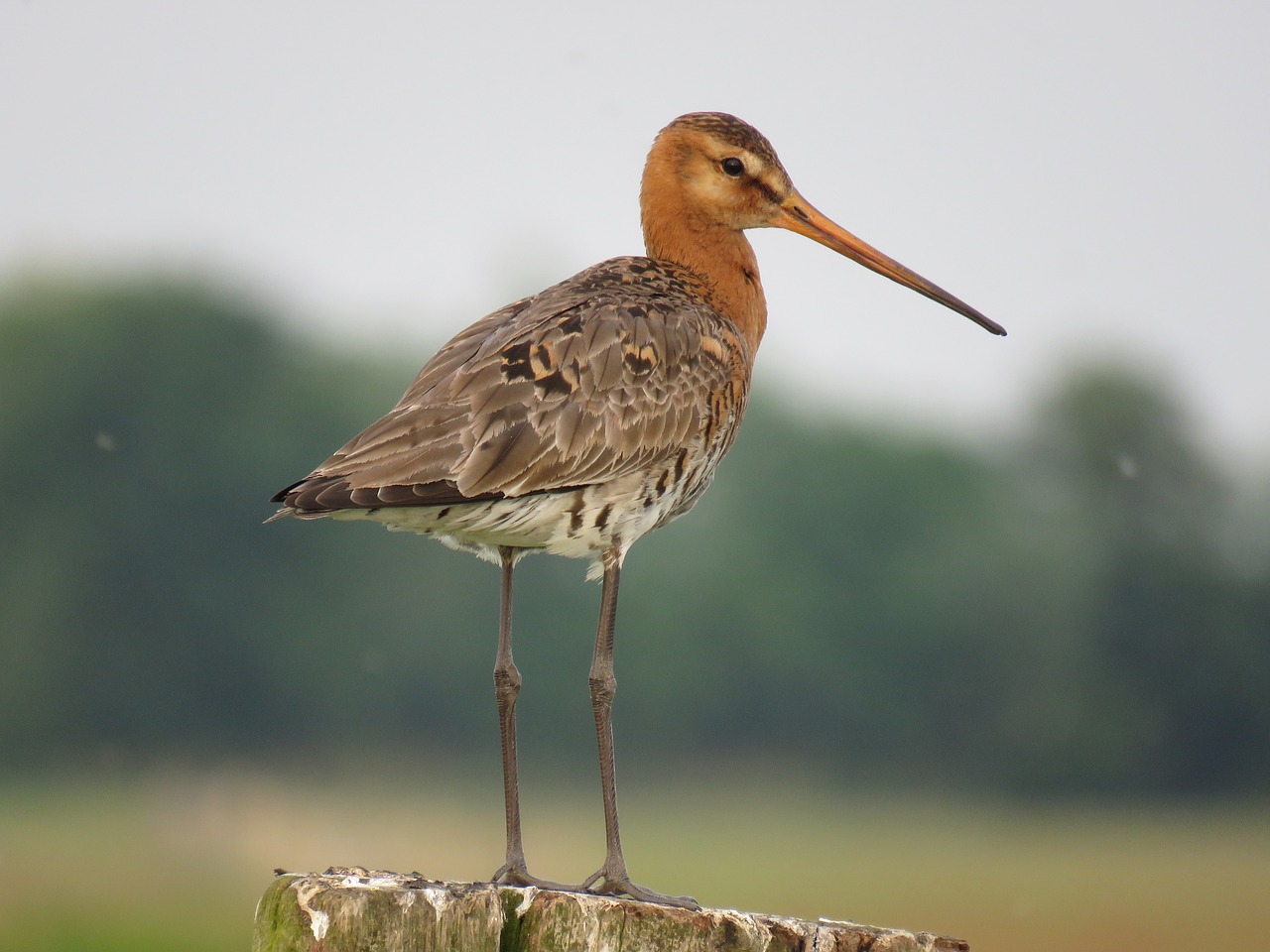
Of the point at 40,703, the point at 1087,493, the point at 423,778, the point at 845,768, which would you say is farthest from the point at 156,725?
the point at 1087,493

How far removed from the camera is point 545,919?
24.2ft

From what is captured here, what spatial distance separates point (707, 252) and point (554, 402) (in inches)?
87.2

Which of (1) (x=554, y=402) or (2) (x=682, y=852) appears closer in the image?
(1) (x=554, y=402)

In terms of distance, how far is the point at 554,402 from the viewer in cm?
976

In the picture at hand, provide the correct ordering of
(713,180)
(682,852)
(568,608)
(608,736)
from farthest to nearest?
(568,608) < (682,852) < (713,180) < (608,736)

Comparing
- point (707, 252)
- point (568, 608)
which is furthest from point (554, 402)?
point (568, 608)

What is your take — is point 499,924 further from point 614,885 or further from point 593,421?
point 593,421

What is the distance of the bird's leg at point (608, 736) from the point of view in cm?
962

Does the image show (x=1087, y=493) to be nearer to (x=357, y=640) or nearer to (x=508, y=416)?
(x=357, y=640)

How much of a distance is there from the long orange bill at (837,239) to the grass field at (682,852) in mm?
29522

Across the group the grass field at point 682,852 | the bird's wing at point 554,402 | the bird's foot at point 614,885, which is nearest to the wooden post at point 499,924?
the bird's foot at point 614,885

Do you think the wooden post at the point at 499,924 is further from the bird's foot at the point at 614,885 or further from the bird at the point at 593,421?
the bird's foot at the point at 614,885

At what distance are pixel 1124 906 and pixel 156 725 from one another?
143ft

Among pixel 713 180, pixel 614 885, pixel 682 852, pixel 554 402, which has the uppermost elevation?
pixel 713 180
